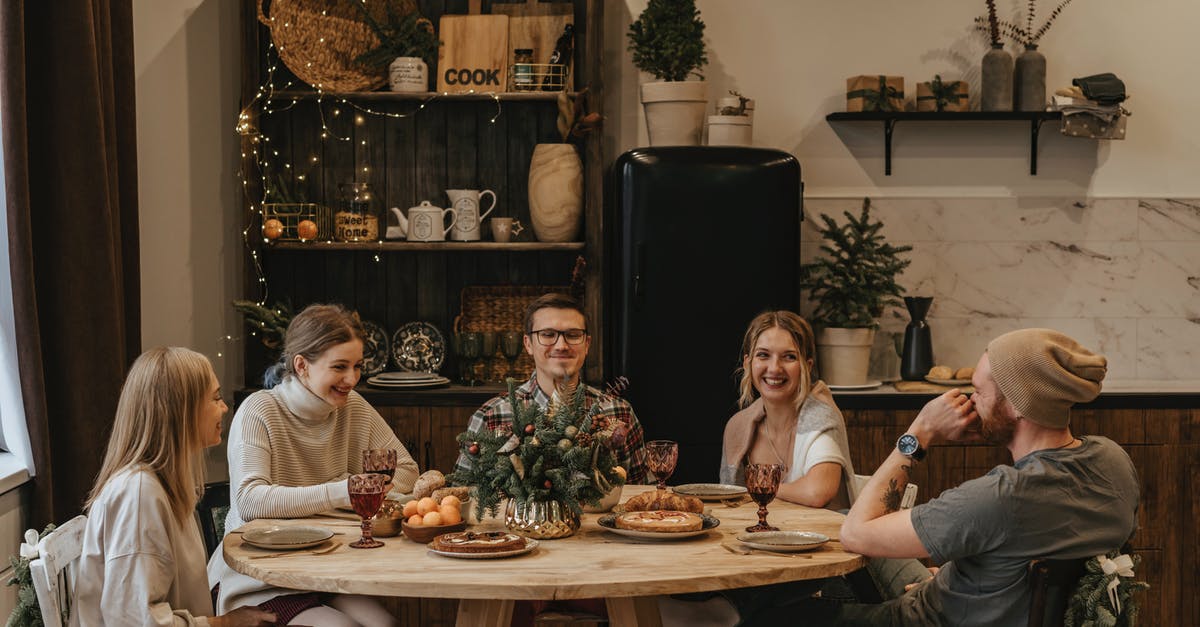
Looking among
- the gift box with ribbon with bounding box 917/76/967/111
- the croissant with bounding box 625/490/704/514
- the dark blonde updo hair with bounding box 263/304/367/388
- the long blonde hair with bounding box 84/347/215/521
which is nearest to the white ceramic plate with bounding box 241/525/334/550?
the long blonde hair with bounding box 84/347/215/521

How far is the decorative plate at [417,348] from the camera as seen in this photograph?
181 inches

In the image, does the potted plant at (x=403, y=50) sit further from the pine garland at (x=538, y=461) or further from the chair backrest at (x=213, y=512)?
the pine garland at (x=538, y=461)

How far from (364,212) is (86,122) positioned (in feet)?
4.09

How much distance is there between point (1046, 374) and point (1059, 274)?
8.98ft

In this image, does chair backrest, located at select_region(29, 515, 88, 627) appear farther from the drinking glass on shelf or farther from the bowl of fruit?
the drinking glass on shelf

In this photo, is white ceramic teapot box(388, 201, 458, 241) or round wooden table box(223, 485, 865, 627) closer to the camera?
round wooden table box(223, 485, 865, 627)

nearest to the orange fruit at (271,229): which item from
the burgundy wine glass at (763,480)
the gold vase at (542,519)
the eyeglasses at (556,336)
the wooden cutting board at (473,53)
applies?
the wooden cutting board at (473,53)

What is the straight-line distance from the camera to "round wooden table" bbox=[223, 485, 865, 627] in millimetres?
A: 2168

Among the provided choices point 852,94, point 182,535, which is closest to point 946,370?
point 852,94

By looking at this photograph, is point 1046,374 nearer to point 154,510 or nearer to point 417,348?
point 154,510

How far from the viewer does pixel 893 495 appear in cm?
244

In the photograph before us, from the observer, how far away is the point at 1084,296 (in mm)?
4758

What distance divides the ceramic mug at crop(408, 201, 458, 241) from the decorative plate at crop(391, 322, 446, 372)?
0.38 m

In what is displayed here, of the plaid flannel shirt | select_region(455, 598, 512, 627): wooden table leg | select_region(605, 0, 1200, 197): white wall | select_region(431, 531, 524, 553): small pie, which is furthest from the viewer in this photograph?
select_region(605, 0, 1200, 197): white wall
